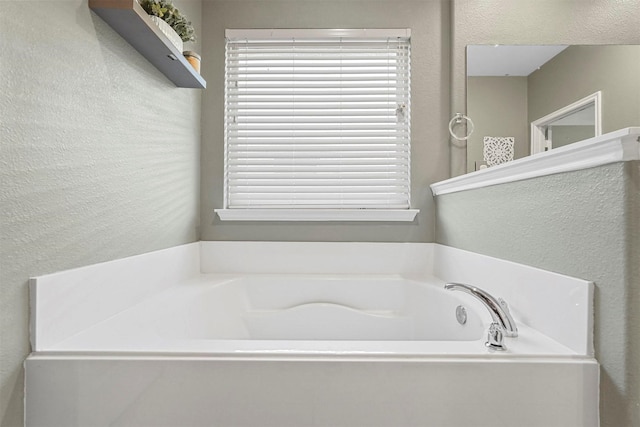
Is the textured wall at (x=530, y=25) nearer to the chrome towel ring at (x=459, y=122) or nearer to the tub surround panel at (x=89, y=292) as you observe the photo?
the chrome towel ring at (x=459, y=122)

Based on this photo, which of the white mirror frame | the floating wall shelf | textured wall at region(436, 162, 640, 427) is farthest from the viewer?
the white mirror frame

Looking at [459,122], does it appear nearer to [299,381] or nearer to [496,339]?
[496,339]

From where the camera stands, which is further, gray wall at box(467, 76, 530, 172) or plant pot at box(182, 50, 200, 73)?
gray wall at box(467, 76, 530, 172)

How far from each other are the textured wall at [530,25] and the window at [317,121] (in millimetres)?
283

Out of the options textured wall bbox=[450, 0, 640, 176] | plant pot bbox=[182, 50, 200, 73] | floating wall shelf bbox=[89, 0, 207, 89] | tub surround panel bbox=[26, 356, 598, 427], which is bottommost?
tub surround panel bbox=[26, 356, 598, 427]

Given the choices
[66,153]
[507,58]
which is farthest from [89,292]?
[507,58]

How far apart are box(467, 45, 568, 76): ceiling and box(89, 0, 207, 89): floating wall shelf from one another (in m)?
1.45

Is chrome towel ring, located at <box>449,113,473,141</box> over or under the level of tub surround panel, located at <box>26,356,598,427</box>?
over

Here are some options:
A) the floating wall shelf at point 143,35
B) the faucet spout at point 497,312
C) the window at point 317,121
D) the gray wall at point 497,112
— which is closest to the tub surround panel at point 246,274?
the faucet spout at point 497,312

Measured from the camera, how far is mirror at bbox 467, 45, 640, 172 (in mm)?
1421

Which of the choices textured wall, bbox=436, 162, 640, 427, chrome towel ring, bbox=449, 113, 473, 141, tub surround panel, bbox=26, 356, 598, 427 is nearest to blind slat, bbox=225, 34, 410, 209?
chrome towel ring, bbox=449, 113, 473, 141

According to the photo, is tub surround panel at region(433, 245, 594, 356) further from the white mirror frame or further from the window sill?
the white mirror frame

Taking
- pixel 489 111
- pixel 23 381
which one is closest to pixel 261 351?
pixel 23 381

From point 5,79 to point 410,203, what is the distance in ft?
5.60
